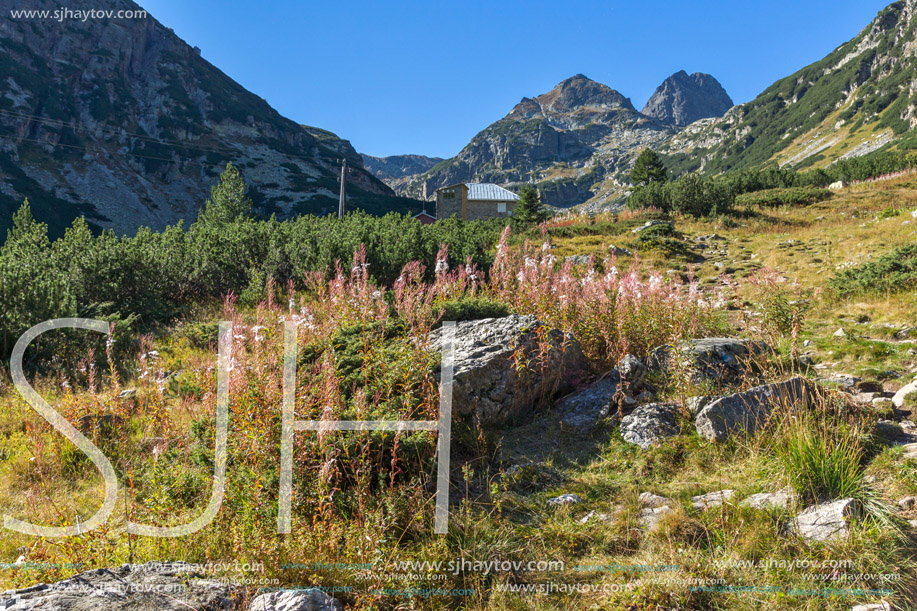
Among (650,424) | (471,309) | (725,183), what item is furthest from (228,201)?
(650,424)

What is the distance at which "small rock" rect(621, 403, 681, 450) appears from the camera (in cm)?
418

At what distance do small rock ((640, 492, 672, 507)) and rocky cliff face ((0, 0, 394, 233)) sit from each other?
62970mm

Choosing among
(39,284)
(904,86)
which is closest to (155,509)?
(39,284)

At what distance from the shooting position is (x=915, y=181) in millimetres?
24484

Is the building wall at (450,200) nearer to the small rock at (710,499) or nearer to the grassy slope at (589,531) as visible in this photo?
the grassy slope at (589,531)

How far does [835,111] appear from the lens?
10875cm

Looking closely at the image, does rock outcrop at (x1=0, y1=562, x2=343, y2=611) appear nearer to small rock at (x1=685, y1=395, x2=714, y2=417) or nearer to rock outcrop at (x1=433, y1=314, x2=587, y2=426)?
rock outcrop at (x1=433, y1=314, x2=587, y2=426)

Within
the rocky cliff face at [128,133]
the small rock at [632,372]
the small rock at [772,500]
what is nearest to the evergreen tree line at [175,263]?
the small rock at [632,372]

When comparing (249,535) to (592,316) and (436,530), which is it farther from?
(592,316)

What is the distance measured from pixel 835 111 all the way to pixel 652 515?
14483 cm

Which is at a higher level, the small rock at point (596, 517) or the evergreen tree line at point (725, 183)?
the evergreen tree line at point (725, 183)

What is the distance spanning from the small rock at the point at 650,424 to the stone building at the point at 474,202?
174ft

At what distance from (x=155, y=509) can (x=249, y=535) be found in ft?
2.07

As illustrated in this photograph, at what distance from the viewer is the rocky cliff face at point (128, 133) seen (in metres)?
59.7
